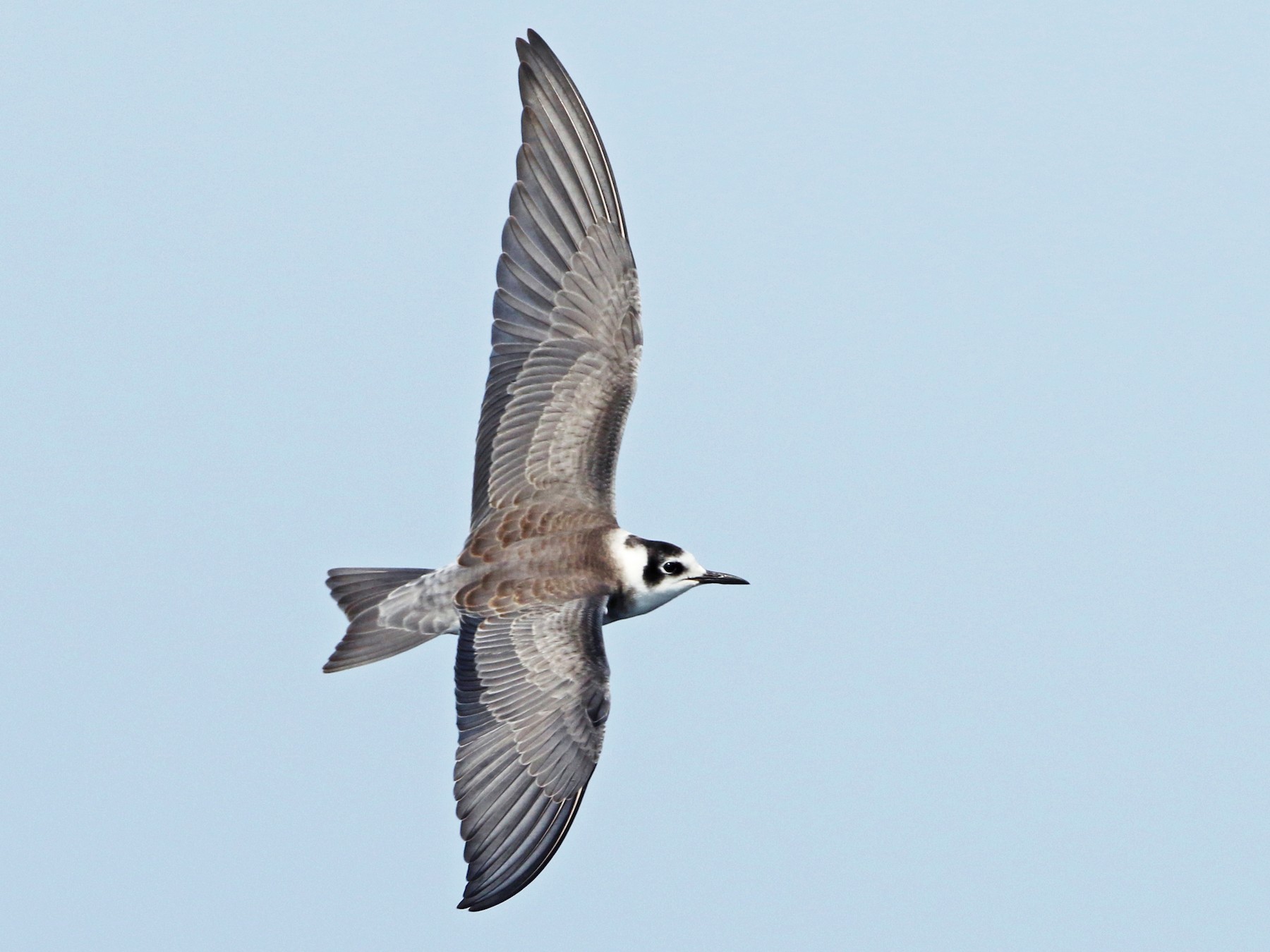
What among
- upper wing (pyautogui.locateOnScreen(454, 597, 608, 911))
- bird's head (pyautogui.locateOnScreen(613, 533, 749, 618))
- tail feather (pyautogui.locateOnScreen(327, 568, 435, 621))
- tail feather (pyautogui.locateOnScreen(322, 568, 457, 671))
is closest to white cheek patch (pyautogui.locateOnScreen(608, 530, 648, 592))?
bird's head (pyautogui.locateOnScreen(613, 533, 749, 618))

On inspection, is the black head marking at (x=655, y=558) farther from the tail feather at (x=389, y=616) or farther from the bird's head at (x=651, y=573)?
the tail feather at (x=389, y=616)

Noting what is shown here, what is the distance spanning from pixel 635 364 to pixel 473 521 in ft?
4.86

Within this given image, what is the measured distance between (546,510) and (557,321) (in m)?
1.26

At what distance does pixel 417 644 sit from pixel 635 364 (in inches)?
91.2

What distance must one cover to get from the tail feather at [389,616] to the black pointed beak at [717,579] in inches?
64.5

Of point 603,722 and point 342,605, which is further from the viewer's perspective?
point 342,605

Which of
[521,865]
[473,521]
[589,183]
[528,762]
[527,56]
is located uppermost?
[527,56]

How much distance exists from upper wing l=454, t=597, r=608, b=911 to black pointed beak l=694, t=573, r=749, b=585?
970 millimetres

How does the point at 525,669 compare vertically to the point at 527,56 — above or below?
below

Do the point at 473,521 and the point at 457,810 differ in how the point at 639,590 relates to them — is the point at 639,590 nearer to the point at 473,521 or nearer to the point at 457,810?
the point at 473,521

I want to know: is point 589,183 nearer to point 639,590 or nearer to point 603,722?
point 639,590

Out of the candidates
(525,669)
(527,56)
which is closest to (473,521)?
(525,669)

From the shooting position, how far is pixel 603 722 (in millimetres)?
9391

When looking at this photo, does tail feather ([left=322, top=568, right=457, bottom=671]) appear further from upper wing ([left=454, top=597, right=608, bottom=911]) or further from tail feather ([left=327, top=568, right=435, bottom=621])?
upper wing ([left=454, top=597, right=608, bottom=911])
